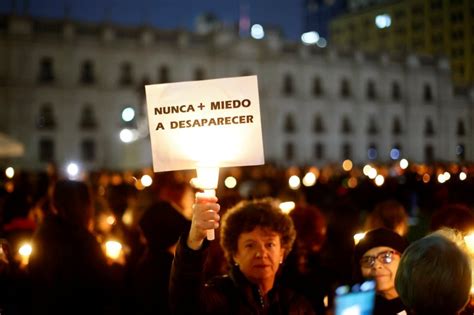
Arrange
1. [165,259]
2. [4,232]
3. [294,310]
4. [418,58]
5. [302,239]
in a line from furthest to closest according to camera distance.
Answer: [418,58] < [4,232] < [302,239] < [165,259] < [294,310]

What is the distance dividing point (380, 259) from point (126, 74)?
43.8m

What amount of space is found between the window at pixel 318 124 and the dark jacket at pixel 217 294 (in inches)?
1949

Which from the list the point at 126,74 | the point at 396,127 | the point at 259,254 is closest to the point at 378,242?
the point at 259,254

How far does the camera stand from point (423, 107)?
58.2m

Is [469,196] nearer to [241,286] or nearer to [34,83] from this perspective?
[241,286]

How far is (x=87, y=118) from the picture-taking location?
145 ft

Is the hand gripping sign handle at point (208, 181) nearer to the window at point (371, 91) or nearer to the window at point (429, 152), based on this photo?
the window at point (371, 91)

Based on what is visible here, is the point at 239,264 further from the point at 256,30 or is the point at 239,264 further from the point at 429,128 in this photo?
the point at 429,128

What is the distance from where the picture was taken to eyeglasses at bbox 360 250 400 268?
2994 millimetres

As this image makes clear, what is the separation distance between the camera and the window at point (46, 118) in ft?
138

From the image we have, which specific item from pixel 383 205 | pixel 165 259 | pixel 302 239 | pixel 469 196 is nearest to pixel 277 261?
pixel 165 259

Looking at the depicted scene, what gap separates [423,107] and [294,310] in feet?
191

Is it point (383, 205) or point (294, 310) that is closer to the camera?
point (294, 310)

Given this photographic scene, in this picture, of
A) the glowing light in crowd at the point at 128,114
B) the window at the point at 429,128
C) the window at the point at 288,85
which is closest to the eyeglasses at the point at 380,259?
the glowing light in crowd at the point at 128,114
